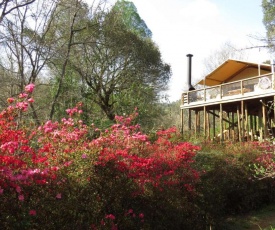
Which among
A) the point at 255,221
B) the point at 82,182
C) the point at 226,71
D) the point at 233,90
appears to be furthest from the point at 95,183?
the point at 226,71

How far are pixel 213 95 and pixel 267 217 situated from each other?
11.1m

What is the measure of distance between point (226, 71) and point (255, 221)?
1382 cm

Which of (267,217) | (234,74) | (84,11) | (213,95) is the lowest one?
(267,217)

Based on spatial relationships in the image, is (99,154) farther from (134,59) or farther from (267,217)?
(134,59)

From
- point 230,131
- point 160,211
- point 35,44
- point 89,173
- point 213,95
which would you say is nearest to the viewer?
point 89,173

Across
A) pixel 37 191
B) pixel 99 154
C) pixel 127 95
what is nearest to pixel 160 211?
pixel 99 154

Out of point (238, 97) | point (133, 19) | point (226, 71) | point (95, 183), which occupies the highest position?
point (133, 19)

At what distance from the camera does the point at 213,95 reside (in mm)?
18969

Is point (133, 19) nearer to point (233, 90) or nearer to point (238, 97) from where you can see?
point (233, 90)

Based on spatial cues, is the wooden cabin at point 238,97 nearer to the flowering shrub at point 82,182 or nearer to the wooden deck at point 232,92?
the wooden deck at point 232,92

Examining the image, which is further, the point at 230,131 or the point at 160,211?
the point at 230,131

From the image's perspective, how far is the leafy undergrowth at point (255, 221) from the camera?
7.70m

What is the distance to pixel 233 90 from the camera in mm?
17562

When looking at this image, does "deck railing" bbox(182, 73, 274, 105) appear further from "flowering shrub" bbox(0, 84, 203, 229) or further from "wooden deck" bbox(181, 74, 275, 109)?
"flowering shrub" bbox(0, 84, 203, 229)
